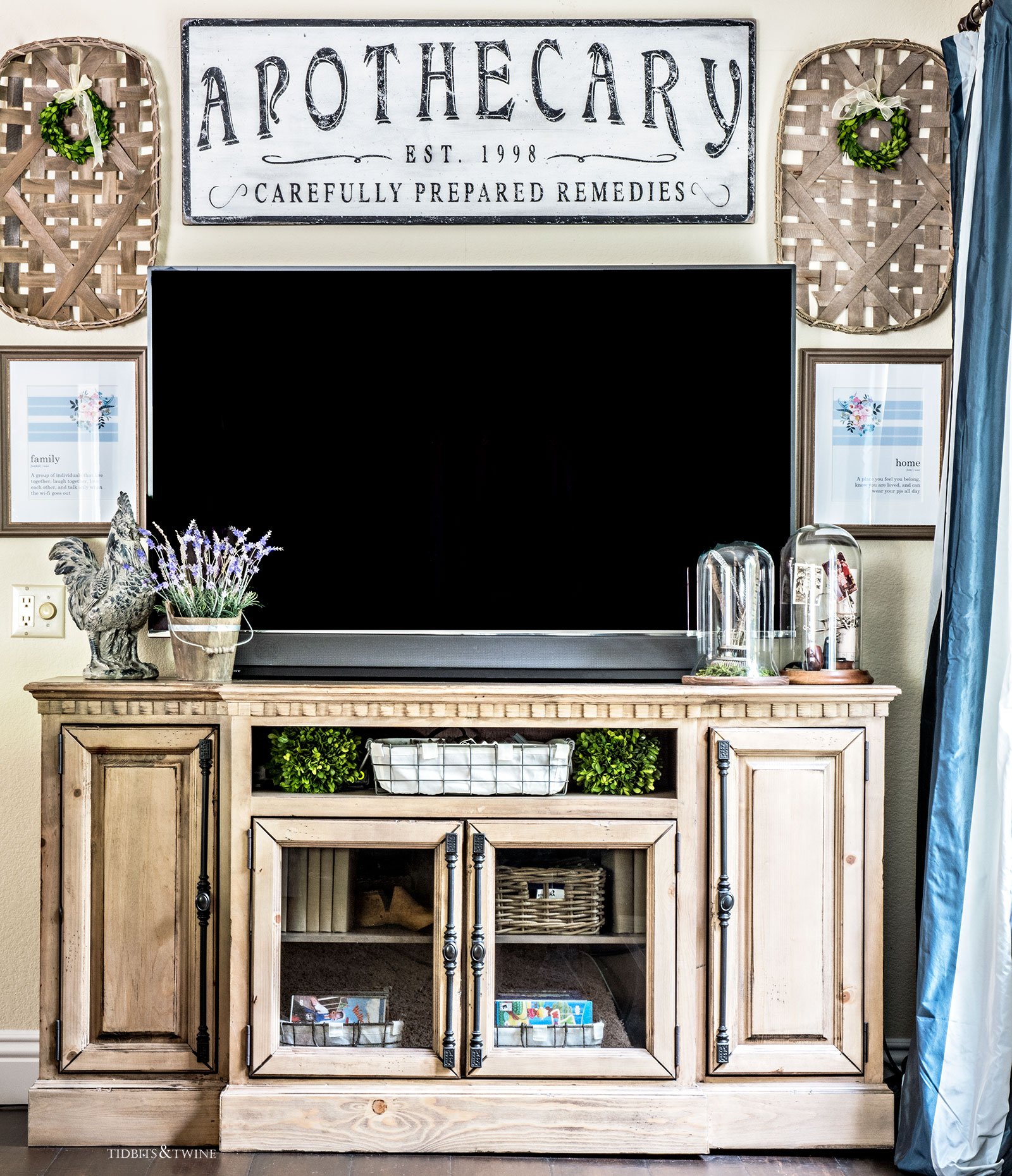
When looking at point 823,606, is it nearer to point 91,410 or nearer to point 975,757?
point 975,757

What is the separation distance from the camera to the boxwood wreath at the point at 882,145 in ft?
7.84

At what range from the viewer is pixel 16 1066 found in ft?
7.93

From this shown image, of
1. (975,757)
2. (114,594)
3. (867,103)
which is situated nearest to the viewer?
(975,757)

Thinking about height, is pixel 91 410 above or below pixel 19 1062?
above

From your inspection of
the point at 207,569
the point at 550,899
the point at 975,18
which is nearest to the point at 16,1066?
the point at 207,569

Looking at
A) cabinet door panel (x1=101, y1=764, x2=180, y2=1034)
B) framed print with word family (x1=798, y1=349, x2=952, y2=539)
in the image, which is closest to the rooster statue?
cabinet door panel (x1=101, y1=764, x2=180, y2=1034)

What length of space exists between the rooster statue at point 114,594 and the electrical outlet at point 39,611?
0.20m

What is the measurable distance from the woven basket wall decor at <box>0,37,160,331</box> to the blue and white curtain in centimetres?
180

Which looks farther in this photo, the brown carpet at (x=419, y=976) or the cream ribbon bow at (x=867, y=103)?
the cream ribbon bow at (x=867, y=103)

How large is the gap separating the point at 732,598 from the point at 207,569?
3.73 feet

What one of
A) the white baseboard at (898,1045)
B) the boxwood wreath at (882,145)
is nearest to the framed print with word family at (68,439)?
the boxwood wreath at (882,145)

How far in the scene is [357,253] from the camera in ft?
8.05

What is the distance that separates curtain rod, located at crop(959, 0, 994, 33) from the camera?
208 centimetres

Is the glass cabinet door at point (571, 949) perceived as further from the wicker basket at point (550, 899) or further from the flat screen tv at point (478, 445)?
the flat screen tv at point (478, 445)
